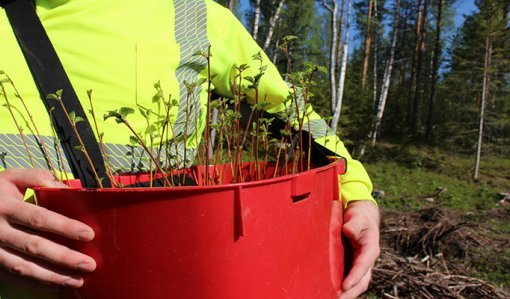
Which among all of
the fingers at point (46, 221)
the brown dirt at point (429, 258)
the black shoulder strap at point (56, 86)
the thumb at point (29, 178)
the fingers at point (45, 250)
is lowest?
the brown dirt at point (429, 258)

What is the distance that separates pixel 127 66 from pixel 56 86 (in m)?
0.19

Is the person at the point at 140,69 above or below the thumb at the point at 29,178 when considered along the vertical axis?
above

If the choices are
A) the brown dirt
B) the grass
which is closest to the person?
the brown dirt

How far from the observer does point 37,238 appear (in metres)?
0.60

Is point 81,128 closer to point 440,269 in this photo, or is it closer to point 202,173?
point 202,173

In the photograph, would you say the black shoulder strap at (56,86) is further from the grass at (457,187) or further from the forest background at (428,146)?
the grass at (457,187)

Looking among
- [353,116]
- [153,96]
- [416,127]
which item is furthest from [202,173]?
[416,127]

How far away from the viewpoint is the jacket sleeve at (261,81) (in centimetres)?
99

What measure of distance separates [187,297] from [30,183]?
290 millimetres

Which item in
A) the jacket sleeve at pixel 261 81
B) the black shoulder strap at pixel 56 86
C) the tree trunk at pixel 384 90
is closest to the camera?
the black shoulder strap at pixel 56 86

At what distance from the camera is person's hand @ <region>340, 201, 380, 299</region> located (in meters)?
0.83

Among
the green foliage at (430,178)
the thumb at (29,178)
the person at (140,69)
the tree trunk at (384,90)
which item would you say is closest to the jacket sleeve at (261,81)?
the person at (140,69)

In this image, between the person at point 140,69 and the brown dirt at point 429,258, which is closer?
the person at point 140,69

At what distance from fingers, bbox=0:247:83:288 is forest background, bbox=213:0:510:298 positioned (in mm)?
489
